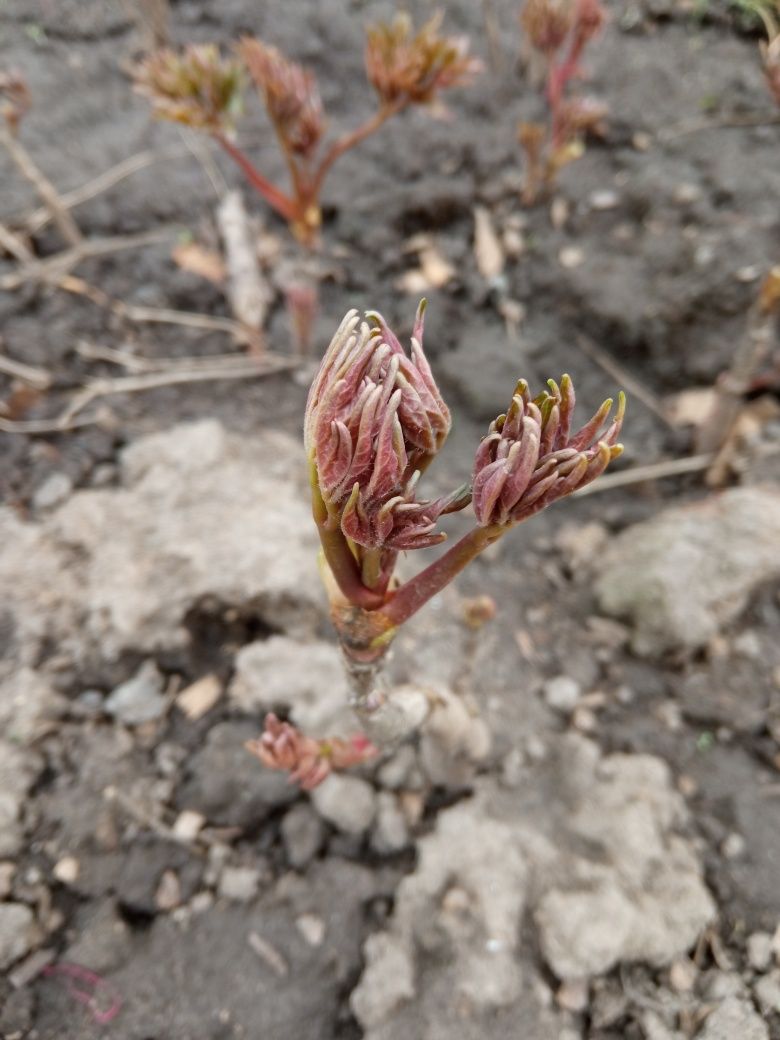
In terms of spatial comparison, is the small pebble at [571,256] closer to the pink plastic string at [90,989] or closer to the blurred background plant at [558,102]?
the blurred background plant at [558,102]

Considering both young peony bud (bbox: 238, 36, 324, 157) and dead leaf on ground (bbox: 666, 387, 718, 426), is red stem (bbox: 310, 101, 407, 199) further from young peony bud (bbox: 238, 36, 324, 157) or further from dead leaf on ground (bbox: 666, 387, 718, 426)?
dead leaf on ground (bbox: 666, 387, 718, 426)

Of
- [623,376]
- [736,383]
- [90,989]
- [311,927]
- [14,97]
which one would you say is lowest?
[90,989]

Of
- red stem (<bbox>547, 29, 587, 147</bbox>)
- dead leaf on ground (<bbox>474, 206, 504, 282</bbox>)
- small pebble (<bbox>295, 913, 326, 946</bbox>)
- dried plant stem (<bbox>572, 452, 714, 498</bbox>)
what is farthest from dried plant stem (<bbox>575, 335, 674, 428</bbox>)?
small pebble (<bbox>295, 913, 326, 946</bbox>)

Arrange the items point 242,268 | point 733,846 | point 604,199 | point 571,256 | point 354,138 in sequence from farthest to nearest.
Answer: point 604,199, point 571,256, point 242,268, point 354,138, point 733,846

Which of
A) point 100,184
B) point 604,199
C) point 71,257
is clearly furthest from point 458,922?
point 100,184

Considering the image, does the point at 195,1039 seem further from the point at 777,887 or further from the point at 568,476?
the point at 568,476

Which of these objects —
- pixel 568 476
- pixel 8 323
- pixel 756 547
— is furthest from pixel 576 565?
pixel 8 323

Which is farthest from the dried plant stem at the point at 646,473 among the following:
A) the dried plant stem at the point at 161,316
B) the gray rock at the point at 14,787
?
the gray rock at the point at 14,787

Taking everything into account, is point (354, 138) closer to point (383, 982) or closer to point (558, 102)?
point (558, 102)
